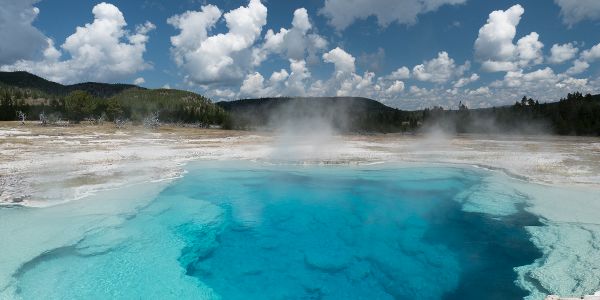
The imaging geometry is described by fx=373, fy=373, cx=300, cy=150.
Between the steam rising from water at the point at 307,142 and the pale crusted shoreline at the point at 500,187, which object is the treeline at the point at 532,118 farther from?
the pale crusted shoreline at the point at 500,187

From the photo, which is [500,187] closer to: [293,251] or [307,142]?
[293,251]

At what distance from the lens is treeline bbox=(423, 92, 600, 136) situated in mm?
61594

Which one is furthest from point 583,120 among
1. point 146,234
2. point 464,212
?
point 146,234

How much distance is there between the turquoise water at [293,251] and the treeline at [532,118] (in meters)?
57.9

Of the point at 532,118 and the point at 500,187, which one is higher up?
the point at 532,118

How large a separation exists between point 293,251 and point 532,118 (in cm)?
7782

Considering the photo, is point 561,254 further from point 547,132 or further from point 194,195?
point 547,132

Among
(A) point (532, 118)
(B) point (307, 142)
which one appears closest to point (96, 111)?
(B) point (307, 142)

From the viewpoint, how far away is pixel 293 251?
11102mm

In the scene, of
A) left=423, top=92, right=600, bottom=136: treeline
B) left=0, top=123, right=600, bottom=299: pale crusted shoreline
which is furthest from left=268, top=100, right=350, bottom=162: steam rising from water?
left=423, top=92, right=600, bottom=136: treeline

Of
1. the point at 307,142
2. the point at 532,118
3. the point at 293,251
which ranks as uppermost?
the point at 532,118

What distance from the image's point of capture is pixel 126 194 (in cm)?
1616

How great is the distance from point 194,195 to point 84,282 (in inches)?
338

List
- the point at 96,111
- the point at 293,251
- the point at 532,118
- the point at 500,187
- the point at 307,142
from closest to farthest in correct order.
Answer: the point at 293,251 < the point at 500,187 < the point at 307,142 < the point at 532,118 < the point at 96,111
